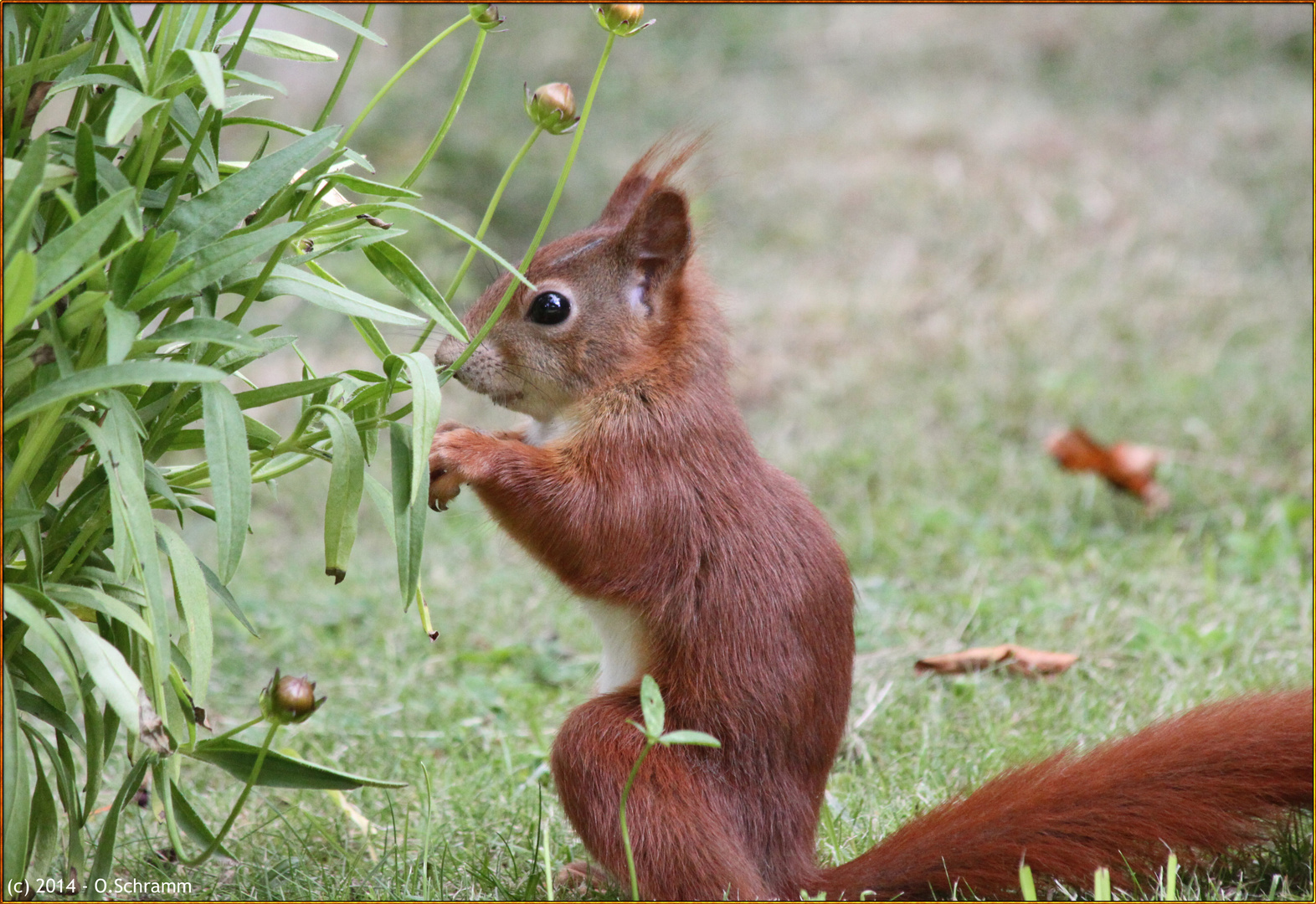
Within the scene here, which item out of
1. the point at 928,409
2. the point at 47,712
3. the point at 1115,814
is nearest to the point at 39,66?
the point at 47,712

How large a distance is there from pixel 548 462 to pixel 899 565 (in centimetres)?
205

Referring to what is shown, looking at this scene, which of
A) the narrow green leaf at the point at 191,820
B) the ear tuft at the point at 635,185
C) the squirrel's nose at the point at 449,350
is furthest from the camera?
the ear tuft at the point at 635,185

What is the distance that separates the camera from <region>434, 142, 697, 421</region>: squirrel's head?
238 cm

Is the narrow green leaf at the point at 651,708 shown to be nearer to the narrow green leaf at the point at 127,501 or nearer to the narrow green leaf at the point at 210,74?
the narrow green leaf at the point at 127,501

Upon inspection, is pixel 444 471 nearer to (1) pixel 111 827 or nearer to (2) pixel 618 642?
(2) pixel 618 642

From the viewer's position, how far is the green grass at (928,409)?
2.68m

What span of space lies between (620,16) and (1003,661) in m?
2.00

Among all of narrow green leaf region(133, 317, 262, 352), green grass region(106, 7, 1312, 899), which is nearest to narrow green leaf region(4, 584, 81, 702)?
narrow green leaf region(133, 317, 262, 352)

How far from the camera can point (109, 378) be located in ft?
4.78

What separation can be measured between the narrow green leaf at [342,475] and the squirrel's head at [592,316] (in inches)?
23.2

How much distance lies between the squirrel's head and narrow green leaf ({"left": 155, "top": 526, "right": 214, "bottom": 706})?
0.74m

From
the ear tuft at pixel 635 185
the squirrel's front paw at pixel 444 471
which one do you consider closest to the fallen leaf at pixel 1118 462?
the ear tuft at pixel 635 185

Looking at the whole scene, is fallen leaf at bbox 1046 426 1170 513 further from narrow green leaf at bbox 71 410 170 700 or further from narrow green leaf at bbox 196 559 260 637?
narrow green leaf at bbox 71 410 170 700

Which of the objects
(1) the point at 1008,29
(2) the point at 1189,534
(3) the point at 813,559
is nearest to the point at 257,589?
(3) the point at 813,559
